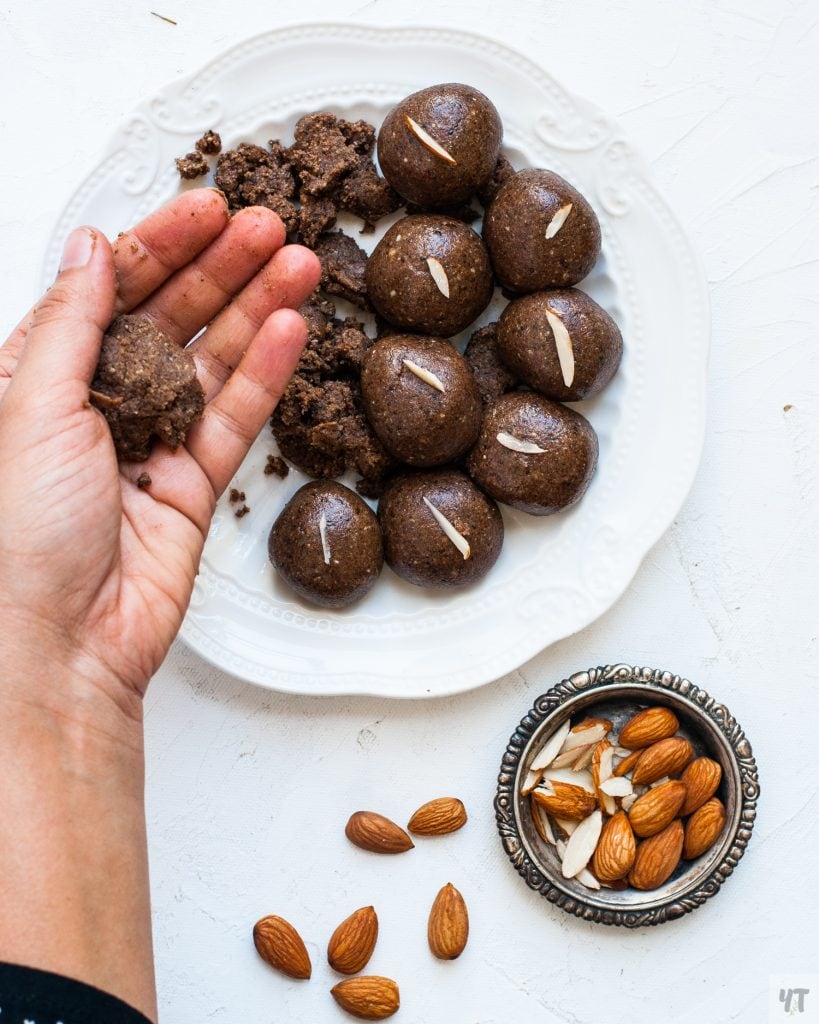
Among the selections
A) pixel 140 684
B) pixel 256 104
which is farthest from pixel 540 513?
pixel 256 104

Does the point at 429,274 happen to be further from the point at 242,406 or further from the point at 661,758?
the point at 661,758

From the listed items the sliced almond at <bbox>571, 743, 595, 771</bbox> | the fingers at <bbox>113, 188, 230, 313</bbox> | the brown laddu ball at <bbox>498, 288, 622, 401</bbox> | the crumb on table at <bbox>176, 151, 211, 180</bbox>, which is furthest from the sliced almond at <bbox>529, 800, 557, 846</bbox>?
the crumb on table at <bbox>176, 151, 211, 180</bbox>

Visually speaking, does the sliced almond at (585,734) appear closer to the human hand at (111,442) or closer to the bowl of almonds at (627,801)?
the bowl of almonds at (627,801)

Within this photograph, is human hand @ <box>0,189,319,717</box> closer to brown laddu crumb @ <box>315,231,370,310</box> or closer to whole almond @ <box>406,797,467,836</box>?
brown laddu crumb @ <box>315,231,370,310</box>

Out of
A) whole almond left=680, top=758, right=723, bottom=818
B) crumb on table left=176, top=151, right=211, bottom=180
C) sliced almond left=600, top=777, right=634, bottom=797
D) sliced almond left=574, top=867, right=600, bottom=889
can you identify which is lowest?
sliced almond left=574, top=867, right=600, bottom=889

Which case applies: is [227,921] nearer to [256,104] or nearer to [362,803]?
[362,803]

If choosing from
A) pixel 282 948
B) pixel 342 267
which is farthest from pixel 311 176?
pixel 282 948

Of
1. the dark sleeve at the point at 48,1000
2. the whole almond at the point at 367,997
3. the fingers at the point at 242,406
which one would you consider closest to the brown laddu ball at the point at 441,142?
the fingers at the point at 242,406
